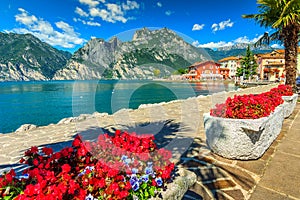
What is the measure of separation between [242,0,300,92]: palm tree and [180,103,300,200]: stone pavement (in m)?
8.44

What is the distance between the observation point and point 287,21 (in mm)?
8703

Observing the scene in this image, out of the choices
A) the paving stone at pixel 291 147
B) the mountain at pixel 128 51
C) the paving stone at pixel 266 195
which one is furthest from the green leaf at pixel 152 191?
the mountain at pixel 128 51

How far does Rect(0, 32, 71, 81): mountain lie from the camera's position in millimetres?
153125

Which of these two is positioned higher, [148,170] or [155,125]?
[148,170]

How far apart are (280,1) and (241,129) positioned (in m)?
9.43

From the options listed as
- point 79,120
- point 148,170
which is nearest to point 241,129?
point 148,170

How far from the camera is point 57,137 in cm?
512

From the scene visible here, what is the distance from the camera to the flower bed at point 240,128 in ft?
9.57

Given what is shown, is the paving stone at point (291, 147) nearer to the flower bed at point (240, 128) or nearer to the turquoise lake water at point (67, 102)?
the flower bed at point (240, 128)

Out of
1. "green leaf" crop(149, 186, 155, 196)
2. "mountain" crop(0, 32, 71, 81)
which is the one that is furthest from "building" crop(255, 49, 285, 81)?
"mountain" crop(0, 32, 71, 81)

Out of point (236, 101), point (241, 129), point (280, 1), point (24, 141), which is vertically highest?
point (280, 1)

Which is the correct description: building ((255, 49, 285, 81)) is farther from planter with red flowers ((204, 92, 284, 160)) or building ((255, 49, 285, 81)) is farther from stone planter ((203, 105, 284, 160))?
stone planter ((203, 105, 284, 160))

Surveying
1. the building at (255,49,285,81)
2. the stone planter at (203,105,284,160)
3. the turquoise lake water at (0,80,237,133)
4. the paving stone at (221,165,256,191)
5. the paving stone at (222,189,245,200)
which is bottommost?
the turquoise lake water at (0,80,237,133)

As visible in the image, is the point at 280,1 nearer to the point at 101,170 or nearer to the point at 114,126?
the point at 114,126
